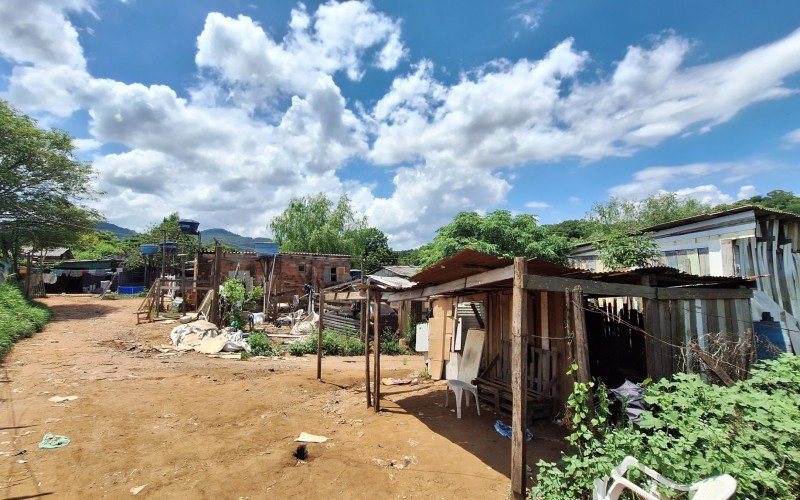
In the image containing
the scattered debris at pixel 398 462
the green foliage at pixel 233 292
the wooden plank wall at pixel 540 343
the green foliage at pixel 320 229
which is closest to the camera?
the scattered debris at pixel 398 462

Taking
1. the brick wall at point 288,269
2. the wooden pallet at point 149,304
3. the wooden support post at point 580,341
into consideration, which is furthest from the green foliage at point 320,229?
the wooden support post at point 580,341

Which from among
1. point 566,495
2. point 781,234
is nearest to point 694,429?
point 566,495

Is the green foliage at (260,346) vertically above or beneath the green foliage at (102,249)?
beneath

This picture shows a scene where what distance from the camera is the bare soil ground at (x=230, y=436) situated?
4.80 m

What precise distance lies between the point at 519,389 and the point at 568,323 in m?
1.27

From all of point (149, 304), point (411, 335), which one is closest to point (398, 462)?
point (411, 335)

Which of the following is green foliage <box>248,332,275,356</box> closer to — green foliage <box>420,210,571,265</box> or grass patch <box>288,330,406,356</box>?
grass patch <box>288,330,406,356</box>

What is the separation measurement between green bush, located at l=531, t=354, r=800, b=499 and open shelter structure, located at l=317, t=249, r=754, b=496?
555mm

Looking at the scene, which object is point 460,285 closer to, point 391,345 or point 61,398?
point 61,398

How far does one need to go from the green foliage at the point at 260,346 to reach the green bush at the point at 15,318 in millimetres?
6617

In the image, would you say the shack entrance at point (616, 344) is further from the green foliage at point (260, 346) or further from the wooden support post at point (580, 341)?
the green foliage at point (260, 346)

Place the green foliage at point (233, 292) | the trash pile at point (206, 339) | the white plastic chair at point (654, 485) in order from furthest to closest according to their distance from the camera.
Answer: the green foliage at point (233, 292)
the trash pile at point (206, 339)
the white plastic chair at point (654, 485)

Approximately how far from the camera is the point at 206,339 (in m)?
14.6

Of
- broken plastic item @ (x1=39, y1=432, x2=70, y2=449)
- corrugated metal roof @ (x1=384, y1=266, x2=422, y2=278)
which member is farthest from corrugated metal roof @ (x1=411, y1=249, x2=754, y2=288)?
corrugated metal roof @ (x1=384, y1=266, x2=422, y2=278)
